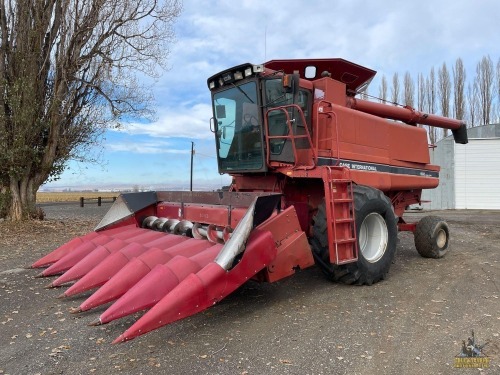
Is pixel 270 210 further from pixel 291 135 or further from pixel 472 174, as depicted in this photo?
pixel 472 174

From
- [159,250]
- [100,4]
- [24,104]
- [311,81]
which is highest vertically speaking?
[100,4]

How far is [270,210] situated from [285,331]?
125 centimetres

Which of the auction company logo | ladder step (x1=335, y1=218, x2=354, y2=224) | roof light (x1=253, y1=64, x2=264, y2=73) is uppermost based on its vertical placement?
roof light (x1=253, y1=64, x2=264, y2=73)

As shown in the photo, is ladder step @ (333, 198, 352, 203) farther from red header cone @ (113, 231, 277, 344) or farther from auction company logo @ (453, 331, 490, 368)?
auction company logo @ (453, 331, 490, 368)

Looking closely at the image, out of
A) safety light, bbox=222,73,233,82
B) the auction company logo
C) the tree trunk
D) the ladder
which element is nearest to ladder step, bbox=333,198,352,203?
the ladder

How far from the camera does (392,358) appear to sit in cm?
338

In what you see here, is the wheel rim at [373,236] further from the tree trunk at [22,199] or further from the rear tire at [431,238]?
the tree trunk at [22,199]

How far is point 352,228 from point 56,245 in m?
6.85

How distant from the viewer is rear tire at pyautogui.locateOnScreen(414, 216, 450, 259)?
7375 millimetres

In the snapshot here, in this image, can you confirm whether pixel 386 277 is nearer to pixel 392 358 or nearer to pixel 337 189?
pixel 337 189

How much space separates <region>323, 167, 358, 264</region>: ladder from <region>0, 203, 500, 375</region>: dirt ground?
1.76ft

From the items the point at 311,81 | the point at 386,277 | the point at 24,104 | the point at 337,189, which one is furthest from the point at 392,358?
Answer: the point at 24,104

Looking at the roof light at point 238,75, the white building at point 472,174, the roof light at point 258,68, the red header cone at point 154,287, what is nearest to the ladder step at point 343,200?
the red header cone at point 154,287

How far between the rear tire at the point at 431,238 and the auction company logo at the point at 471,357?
157 inches
